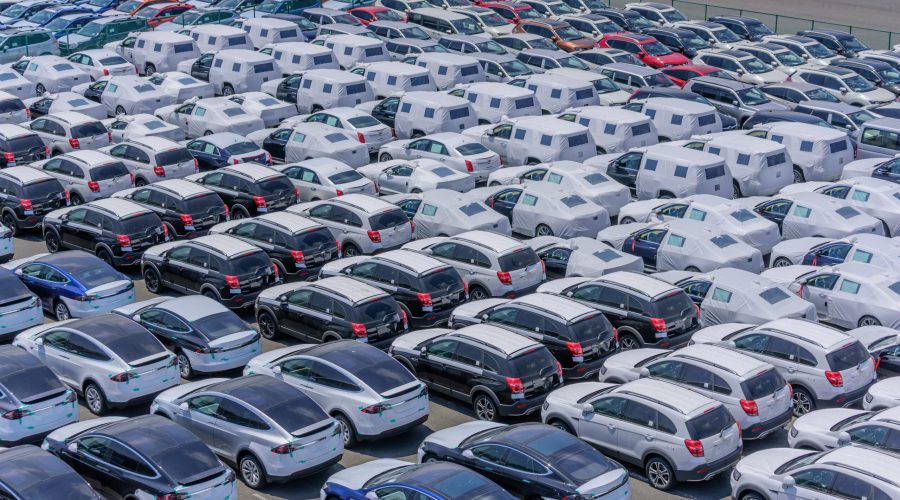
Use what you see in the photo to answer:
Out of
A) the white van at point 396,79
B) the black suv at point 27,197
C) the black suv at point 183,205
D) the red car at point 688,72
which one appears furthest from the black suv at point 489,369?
the red car at point 688,72

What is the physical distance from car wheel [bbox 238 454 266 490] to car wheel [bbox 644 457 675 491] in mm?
6077

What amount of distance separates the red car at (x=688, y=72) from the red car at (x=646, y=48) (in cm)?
314

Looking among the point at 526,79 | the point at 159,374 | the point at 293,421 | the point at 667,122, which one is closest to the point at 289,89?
the point at 526,79

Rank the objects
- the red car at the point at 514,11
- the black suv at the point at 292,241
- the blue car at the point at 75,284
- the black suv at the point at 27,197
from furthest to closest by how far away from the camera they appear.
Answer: the red car at the point at 514,11, the black suv at the point at 27,197, the black suv at the point at 292,241, the blue car at the point at 75,284

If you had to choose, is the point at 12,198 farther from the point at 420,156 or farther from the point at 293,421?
the point at 293,421

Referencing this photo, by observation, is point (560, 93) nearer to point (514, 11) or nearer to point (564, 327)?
point (514, 11)

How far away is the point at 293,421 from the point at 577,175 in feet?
50.5

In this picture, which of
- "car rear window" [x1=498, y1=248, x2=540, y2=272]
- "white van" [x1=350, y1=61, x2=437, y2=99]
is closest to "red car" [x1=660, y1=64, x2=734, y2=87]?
"white van" [x1=350, y1=61, x2=437, y2=99]

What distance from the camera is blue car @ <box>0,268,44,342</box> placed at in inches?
967

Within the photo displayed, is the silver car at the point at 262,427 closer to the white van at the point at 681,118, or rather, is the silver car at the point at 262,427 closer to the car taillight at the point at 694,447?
the car taillight at the point at 694,447

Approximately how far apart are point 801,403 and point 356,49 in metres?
28.7

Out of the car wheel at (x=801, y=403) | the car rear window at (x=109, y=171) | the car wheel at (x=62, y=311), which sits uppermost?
the car rear window at (x=109, y=171)

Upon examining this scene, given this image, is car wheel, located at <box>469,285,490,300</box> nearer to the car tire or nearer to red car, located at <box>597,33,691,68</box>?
the car tire

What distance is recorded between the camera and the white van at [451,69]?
45250 millimetres
